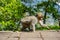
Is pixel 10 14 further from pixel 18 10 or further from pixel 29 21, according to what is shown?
pixel 29 21

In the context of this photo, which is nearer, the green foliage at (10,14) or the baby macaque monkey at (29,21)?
the baby macaque monkey at (29,21)

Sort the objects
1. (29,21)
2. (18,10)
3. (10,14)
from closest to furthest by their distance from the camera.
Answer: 1. (29,21)
2. (10,14)
3. (18,10)

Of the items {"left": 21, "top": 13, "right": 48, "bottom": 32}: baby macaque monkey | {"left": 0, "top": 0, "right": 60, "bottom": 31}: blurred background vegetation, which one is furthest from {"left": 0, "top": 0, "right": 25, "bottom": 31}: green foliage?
{"left": 21, "top": 13, "right": 48, "bottom": 32}: baby macaque monkey

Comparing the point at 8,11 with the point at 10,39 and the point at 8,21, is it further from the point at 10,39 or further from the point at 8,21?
the point at 10,39

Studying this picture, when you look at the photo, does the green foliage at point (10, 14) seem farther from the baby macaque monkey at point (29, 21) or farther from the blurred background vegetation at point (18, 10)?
the baby macaque monkey at point (29, 21)

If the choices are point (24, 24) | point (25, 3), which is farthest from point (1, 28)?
point (25, 3)

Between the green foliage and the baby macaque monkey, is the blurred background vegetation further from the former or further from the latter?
the baby macaque monkey

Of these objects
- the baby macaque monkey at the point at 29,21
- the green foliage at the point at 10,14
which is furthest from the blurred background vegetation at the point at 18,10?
the baby macaque monkey at the point at 29,21

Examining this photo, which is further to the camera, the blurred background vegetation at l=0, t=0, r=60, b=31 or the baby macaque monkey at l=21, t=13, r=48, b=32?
the blurred background vegetation at l=0, t=0, r=60, b=31

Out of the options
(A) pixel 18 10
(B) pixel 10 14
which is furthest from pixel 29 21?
(A) pixel 18 10

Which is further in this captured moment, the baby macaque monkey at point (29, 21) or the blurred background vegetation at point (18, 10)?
the blurred background vegetation at point (18, 10)

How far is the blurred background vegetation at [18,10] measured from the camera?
862 cm

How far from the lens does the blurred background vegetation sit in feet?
28.3

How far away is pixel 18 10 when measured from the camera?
8.94 meters
